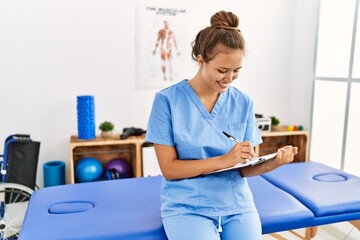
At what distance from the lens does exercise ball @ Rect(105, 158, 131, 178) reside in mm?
2801

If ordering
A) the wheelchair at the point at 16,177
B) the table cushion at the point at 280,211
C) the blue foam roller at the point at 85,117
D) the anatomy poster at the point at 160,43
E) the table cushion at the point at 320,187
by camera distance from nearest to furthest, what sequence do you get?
the table cushion at the point at 280,211 → the table cushion at the point at 320,187 → the wheelchair at the point at 16,177 → the blue foam roller at the point at 85,117 → the anatomy poster at the point at 160,43

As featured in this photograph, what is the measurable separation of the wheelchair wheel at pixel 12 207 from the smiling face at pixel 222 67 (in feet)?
4.65

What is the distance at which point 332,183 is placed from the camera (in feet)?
6.03

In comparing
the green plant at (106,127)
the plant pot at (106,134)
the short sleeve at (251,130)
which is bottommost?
the plant pot at (106,134)

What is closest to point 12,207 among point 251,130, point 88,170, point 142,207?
point 88,170

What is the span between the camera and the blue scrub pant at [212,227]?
4.00 ft

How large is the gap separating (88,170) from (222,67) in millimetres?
1785

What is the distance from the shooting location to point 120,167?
2.81 metres

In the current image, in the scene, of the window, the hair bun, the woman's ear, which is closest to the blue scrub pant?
the woman's ear

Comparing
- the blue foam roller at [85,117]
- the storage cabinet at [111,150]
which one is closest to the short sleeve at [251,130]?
the storage cabinet at [111,150]

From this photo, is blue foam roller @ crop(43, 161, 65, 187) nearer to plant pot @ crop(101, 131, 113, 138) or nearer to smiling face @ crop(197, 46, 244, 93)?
plant pot @ crop(101, 131, 113, 138)

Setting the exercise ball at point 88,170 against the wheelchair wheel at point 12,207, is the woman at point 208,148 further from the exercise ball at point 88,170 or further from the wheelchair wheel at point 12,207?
the exercise ball at point 88,170

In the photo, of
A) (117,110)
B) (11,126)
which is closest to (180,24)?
(117,110)

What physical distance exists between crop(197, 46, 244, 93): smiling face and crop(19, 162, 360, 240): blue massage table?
24.0 inches
